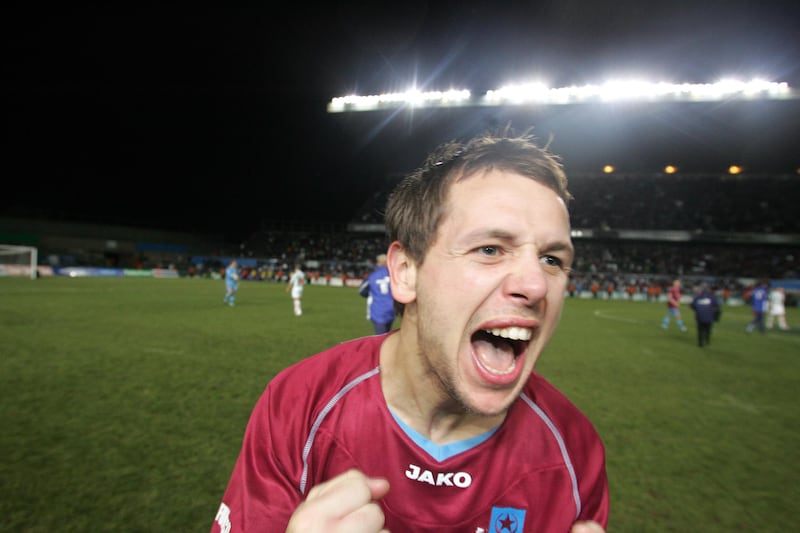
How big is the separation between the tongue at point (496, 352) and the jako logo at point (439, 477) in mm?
465

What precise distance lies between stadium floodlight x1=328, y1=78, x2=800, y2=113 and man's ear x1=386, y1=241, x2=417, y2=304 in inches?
1014

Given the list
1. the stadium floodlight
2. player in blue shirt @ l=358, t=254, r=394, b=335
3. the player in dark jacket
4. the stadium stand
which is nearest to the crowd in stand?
the stadium stand

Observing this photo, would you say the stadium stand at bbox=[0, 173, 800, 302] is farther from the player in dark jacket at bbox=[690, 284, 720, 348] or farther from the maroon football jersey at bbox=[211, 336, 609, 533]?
the maroon football jersey at bbox=[211, 336, 609, 533]

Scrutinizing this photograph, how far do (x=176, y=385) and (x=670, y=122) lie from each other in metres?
32.2

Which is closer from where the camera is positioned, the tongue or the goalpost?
the tongue

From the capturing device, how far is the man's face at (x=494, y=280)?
138 cm

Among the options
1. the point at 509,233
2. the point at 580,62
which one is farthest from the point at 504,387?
the point at 580,62

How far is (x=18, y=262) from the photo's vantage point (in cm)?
2944

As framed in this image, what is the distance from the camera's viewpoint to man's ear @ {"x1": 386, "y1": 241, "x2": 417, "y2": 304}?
5.53ft

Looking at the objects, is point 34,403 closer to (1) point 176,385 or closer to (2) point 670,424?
(1) point 176,385

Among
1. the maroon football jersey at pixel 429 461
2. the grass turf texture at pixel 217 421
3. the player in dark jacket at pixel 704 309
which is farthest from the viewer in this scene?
the player in dark jacket at pixel 704 309

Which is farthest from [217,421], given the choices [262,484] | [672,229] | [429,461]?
[672,229]

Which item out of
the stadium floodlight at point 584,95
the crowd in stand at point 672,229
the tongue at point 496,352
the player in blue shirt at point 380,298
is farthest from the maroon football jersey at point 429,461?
the crowd in stand at point 672,229

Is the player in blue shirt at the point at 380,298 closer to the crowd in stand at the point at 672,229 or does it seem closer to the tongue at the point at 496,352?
the tongue at the point at 496,352
